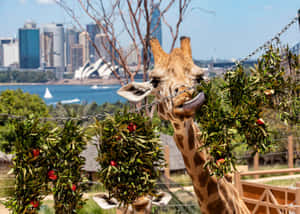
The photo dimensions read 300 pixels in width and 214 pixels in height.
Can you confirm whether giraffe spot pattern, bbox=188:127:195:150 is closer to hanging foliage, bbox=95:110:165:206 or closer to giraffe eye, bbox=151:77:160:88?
hanging foliage, bbox=95:110:165:206

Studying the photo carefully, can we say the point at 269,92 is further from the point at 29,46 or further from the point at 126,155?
the point at 29,46

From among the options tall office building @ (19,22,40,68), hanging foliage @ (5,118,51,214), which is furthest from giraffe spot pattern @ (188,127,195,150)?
tall office building @ (19,22,40,68)

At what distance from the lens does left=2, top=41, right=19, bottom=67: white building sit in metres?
131

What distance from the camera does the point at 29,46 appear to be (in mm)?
124625

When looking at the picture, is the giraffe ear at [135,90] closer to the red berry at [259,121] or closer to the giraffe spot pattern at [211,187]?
the red berry at [259,121]

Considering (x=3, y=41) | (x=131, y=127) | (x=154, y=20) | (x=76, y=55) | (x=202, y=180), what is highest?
(x=3, y=41)

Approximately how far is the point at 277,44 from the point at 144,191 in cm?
241

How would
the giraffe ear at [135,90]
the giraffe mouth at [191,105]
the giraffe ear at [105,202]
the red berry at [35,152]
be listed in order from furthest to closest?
the giraffe ear at [105,202], the red berry at [35,152], the giraffe ear at [135,90], the giraffe mouth at [191,105]

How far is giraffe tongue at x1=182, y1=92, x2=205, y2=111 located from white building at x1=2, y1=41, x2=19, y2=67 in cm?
13456

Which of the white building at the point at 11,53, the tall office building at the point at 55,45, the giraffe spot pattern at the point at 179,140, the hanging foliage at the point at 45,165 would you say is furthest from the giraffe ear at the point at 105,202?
the white building at the point at 11,53

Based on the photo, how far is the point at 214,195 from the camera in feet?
15.0

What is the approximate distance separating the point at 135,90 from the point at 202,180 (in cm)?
144

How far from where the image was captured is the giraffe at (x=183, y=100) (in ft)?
12.5

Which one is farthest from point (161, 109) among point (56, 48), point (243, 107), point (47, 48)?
point (56, 48)
